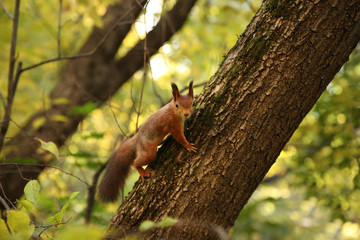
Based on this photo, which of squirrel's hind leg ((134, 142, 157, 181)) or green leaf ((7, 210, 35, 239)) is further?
squirrel's hind leg ((134, 142, 157, 181))

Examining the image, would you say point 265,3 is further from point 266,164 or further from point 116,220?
point 116,220

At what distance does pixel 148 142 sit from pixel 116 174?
512 millimetres

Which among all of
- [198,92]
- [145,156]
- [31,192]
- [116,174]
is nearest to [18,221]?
[31,192]

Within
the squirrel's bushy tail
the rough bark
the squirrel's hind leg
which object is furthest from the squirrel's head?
the rough bark

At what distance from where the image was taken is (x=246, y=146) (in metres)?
1.99

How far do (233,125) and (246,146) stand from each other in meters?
0.15

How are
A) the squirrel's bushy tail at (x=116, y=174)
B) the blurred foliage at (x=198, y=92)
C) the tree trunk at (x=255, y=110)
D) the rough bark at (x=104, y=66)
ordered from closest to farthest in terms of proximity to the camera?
1. the tree trunk at (x=255, y=110)
2. the squirrel's bushy tail at (x=116, y=174)
3. the blurred foliage at (x=198, y=92)
4. the rough bark at (x=104, y=66)

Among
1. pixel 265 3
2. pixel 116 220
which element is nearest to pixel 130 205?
pixel 116 220

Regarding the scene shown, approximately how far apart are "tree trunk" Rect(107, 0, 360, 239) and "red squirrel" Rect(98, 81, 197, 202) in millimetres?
217

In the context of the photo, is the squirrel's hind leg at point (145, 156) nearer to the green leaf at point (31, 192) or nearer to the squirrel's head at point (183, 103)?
the squirrel's head at point (183, 103)

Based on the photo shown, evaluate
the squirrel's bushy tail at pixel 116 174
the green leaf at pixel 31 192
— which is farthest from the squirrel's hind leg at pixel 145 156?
the green leaf at pixel 31 192

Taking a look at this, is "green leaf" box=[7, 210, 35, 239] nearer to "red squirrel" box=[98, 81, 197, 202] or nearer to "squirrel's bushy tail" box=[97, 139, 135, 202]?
"red squirrel" box=[98, 81, 197, 202]

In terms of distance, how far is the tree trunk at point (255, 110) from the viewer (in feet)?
6.42

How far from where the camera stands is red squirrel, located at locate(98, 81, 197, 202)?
235cm
